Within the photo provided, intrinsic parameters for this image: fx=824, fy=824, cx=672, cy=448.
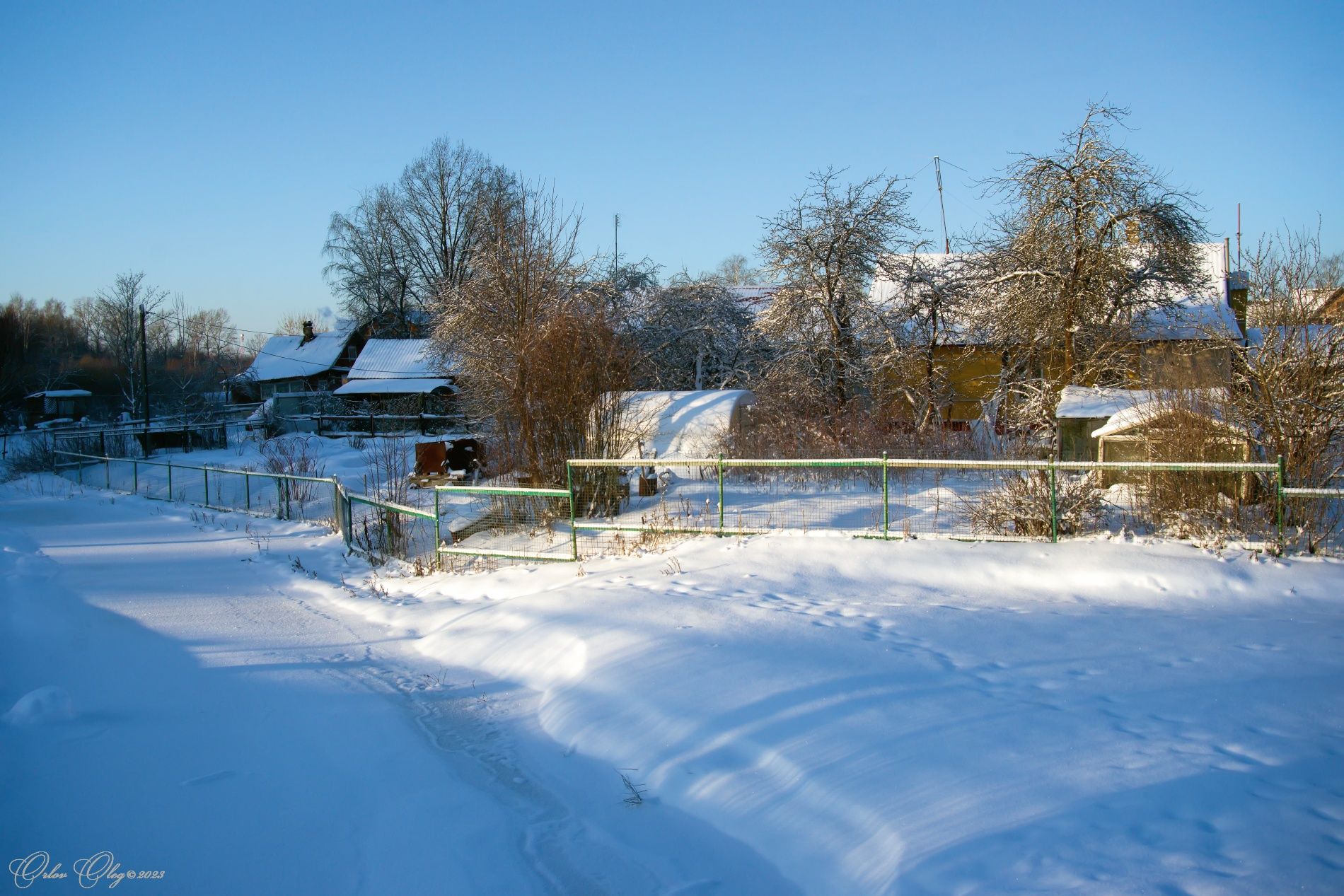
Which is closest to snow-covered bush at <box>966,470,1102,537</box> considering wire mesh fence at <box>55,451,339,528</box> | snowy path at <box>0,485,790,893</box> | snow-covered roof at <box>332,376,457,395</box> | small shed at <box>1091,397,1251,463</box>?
small shed at <box>1091,397,1251,463</box>

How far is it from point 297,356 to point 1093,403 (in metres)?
49.5

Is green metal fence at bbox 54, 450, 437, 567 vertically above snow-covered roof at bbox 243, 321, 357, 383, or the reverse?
snow-covered roof at bbox 243, 321, 357, 383

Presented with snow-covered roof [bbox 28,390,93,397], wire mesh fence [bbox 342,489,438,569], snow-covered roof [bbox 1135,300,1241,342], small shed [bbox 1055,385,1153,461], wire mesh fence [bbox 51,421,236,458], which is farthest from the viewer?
snow-covered roof [bbox 28,390,93,397]

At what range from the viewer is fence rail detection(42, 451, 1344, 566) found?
1027cm

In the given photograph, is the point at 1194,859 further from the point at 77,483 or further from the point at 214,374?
the point at 214,374

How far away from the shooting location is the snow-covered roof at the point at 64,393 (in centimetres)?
5437

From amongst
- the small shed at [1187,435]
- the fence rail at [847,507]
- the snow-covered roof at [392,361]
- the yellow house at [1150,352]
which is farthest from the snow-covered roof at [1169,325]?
the snow-covered roof at [392,361]

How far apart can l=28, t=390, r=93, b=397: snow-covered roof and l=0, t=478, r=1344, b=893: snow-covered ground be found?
55156 millimetres

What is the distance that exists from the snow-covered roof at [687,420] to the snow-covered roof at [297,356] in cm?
3600

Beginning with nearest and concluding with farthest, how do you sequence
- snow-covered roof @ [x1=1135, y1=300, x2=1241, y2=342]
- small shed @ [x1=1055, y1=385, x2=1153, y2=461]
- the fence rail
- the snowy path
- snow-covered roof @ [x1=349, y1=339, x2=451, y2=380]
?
1. the snowy path
2. the fence rail
3. small shed @ [x1=1055, y1=385, x2=1153, y2=461]
4. snow-covered roof @ [x1=1135, y1=300, x2=1241, y2=342]
5. snow-covered roof @ [x1=349, y1=339, x2=451, y2=380]

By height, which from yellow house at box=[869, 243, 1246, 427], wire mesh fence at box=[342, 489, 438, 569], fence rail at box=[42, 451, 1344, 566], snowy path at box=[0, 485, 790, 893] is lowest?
snowy path at box=[0, 485, 790, 893]

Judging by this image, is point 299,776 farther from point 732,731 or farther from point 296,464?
point 296,464

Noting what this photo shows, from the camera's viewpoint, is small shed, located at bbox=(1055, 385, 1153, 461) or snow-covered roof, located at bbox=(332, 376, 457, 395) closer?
small shed, located at bbox=(1055, 385, 1153, 461)

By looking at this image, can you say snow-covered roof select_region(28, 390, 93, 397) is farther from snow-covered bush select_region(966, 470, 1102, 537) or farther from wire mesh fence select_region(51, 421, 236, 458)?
snow-covered bush select_region(966, 470, 1102, 537)
